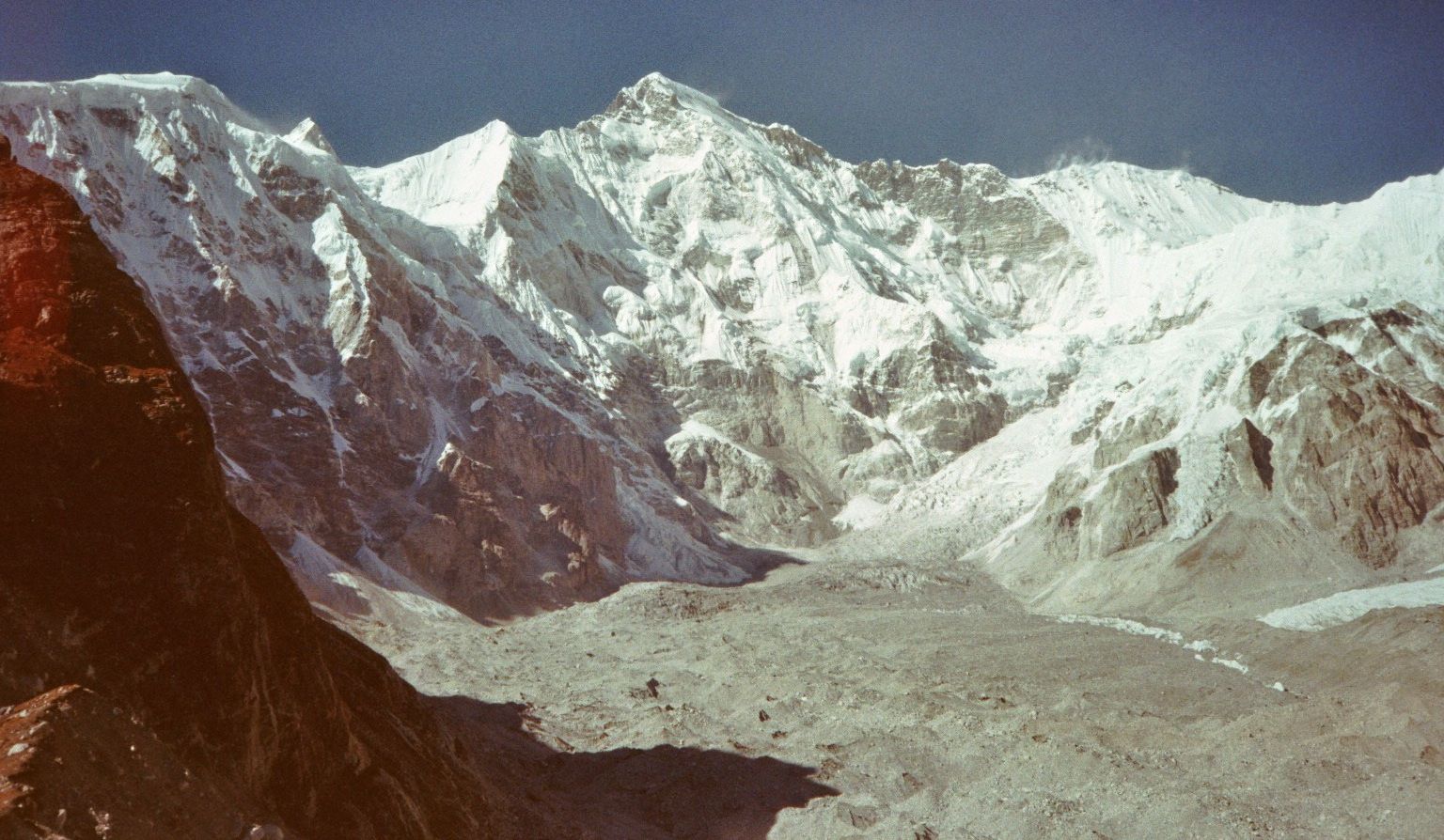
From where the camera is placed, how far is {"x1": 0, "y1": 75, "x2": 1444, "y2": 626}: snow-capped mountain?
305 feet

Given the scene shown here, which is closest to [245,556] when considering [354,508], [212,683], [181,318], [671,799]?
[212,683]

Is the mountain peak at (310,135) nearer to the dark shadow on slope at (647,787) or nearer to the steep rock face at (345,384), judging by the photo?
the steep rock face at (345,384)

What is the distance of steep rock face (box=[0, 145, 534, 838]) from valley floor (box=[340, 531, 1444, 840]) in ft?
50.6

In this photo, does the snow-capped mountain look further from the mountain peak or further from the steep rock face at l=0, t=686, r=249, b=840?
the steep rock face at l=0, t=686, r=249, b=840

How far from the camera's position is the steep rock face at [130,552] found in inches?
559

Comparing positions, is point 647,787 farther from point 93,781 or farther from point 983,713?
point 93,781

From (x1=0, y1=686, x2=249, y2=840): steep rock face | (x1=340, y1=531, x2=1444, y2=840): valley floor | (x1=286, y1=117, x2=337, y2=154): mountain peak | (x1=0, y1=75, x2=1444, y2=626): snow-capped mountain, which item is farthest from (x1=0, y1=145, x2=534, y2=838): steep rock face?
(x1=286, y1=117, x2=337, y2=154): mountain peak

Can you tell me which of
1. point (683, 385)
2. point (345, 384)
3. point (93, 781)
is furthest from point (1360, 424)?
point (93, 781)

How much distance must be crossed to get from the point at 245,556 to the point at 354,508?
82.2m

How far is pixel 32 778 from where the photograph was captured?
1158 cm

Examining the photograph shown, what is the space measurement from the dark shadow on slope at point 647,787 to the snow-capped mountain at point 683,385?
43.9 meters

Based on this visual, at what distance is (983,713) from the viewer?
43594 millimetres

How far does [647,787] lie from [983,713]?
14666 mm

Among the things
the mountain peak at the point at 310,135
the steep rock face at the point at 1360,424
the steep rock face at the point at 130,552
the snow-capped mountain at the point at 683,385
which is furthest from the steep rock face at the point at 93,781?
the mountain peak at the point at 310,135
